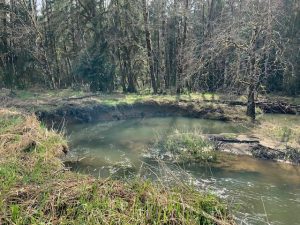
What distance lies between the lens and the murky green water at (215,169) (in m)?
8.73

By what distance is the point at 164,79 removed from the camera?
32.4 meters

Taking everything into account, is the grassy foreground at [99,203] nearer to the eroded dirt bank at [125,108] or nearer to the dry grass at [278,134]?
the dry grass at [278,134]

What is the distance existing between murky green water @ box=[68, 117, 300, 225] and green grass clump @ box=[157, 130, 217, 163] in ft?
1.53

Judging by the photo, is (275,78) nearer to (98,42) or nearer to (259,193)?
(98,42)

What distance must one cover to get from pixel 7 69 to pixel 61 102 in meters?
11.8

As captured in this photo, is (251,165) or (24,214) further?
(251,165)

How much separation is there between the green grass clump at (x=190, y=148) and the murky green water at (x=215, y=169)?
467 millimetres

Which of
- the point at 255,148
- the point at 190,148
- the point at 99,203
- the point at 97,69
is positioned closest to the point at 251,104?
the point at 255,148

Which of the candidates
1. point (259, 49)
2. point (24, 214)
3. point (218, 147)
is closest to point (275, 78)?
point (259, 49)

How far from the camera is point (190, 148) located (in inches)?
510

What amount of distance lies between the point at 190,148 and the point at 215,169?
1516 millimetres

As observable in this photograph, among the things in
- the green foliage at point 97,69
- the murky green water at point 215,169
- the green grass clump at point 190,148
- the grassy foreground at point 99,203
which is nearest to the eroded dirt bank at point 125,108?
the murky green water at point 215,169

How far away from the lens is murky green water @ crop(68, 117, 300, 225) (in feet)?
28.6

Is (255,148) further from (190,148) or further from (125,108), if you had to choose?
(125,108)
